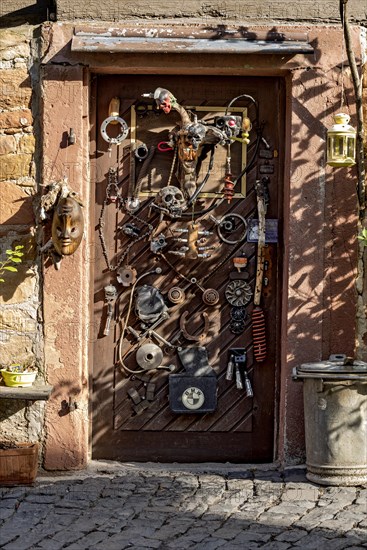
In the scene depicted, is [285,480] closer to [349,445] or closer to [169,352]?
[349,445]

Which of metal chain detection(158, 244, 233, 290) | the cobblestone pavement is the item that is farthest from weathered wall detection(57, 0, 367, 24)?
the cobblestone pavement

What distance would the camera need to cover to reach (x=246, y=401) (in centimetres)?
723

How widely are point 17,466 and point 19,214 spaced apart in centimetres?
165

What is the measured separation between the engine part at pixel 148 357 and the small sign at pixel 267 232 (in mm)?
985

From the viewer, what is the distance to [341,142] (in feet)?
22.2

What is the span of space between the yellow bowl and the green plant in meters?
0.62

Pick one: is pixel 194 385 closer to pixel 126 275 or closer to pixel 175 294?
pixel 175 294

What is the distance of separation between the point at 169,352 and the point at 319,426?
1.22 metres

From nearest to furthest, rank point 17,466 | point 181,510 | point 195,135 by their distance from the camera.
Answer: point 181,510 → point 17,466 → point 195,135

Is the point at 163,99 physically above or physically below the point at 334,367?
above

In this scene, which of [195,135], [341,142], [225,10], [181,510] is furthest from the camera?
[225,10]

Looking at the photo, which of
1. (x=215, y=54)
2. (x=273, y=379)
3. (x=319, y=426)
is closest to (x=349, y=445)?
(x=319, y=426)

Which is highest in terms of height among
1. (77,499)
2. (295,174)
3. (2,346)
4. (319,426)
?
(295,174)

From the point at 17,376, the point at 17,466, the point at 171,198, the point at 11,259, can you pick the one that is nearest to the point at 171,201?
the point at 171,198
